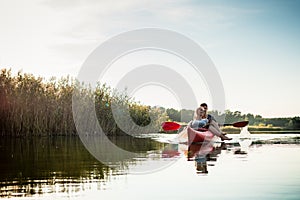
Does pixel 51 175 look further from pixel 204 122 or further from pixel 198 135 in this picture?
pixel 204 122

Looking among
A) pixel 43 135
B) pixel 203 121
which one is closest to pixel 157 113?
pixel 43 135

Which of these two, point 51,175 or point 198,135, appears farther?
point 198,135

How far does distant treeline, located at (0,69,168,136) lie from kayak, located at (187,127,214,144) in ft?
28.8

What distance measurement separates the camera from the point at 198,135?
45.2 feet

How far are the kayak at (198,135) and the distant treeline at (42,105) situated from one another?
346 inches

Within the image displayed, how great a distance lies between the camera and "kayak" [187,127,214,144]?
540 inches

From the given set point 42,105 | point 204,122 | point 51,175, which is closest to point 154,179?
point 51,175

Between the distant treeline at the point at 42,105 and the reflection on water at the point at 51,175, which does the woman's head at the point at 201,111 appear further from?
the distant treeline at the point at 42,105

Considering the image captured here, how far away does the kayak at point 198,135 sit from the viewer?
13.7m

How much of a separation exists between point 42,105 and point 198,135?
9657mm

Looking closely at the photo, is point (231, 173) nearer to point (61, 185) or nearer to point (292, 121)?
point (61, 185)

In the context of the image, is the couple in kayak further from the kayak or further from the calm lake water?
the calm lake water

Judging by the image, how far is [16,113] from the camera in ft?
64.3

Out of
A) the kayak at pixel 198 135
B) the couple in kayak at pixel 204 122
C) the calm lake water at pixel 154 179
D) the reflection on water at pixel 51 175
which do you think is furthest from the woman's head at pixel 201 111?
the reflection on water at pixel 51 175
